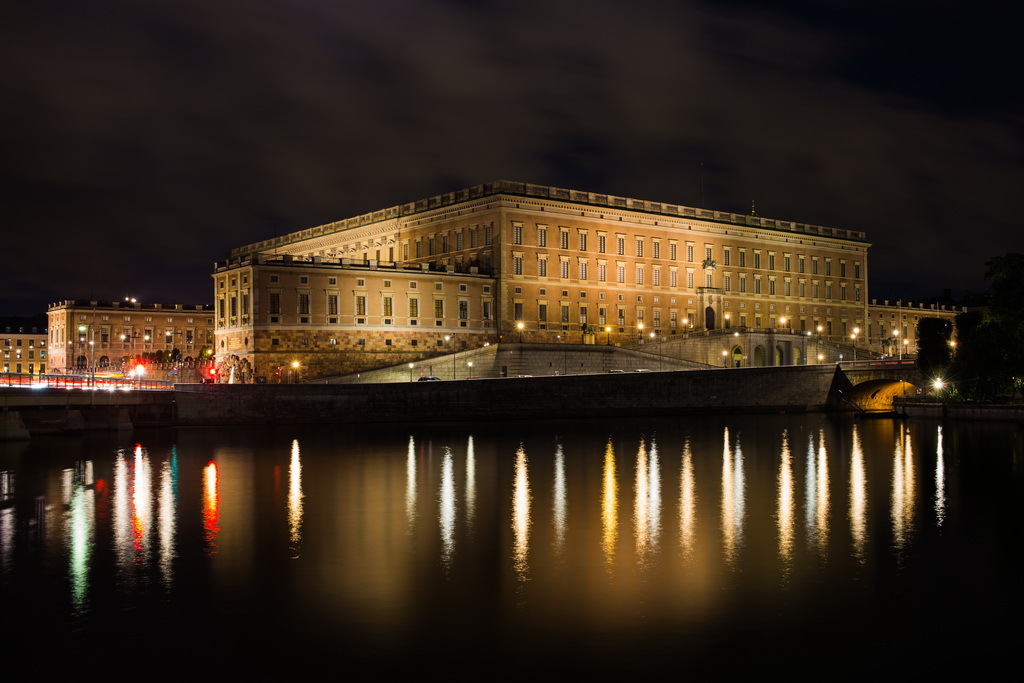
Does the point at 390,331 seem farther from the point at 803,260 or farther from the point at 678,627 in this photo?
the point at 678,627

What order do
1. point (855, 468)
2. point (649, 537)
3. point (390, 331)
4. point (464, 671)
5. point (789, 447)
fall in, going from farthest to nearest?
point (390, 331) → point (789, 447) → point (855, 468) → point (649, 537) → point (464, 671)

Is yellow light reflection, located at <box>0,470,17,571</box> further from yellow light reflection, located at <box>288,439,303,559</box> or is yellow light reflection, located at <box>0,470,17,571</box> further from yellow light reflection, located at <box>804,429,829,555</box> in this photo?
yellow light reflection, located at <box>804,429,829,555</box>

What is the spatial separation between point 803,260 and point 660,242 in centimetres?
2338

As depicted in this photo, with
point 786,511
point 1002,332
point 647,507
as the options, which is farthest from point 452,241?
point 786,511

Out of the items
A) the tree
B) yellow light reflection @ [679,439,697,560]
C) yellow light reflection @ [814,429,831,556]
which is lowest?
yellow light reflection @ [814,429,831,556]

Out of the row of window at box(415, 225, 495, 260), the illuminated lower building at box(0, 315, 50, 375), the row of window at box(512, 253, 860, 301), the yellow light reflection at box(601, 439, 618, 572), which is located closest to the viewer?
the yellow light reflection at box(601, 439, 618, 572)

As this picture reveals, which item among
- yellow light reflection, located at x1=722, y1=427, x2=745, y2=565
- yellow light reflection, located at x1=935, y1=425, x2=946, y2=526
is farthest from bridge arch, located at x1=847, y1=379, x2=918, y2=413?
yellow light reflection, located at x1=722, y1=427, x2=745, y2=565

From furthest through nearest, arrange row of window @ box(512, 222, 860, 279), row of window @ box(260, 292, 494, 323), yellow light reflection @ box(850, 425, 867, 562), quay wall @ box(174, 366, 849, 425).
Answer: row of window @ box(512, 222, 860, 279)
row of window @ box(260, 292, 494, 323)
quay wall @ box(174, 366, 849, 425)
yellow light reflection @ box(850, 425, 867, 562)

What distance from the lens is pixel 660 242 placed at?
4195 inches

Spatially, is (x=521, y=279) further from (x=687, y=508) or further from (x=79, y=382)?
(x=687, y=508)

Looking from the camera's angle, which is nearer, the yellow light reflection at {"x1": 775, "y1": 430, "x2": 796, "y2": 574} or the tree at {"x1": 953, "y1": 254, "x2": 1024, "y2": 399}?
the yellow light reflection at {"x1": 775, "y1": 430, "x2": 796, "y2": 574}

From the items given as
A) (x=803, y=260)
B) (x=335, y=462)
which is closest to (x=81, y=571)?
(x=335, y=462)

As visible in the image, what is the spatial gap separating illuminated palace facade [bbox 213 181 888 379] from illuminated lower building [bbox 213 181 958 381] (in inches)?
5.3

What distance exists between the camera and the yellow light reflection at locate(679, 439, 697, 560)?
2498cm
